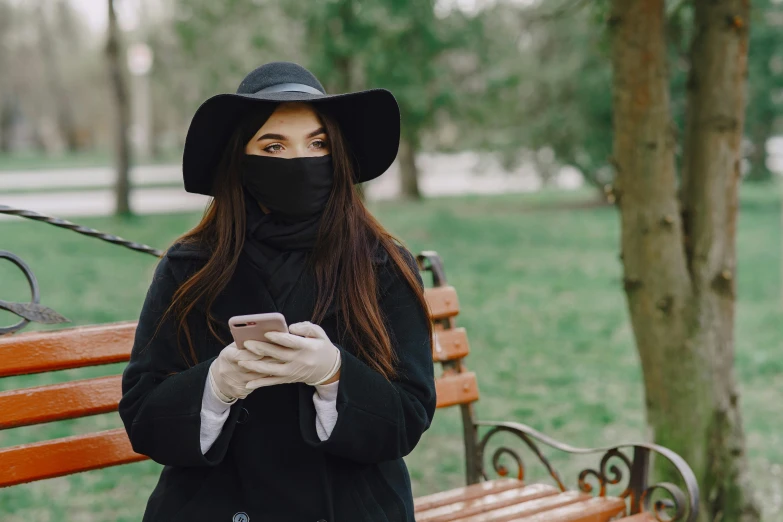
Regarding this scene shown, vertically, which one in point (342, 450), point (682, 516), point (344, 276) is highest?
point (344, 276)

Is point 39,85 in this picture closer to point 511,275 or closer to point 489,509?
point 511,275

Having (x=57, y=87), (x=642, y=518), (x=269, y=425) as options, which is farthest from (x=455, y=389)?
(x=57, y=87)

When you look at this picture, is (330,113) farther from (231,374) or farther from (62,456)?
(62,456)

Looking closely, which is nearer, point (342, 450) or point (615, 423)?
point (342, 450)

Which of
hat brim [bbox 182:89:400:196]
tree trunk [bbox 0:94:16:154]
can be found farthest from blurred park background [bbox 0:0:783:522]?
tree trunk [bbox 0:94:16:154]

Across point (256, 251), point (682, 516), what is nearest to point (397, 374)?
point (256, 251)

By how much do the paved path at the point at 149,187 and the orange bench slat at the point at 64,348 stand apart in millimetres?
13631

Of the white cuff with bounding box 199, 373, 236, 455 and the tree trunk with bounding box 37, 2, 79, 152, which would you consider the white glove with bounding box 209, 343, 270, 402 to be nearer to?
the white cuff with bounding box 199, 373, 236, 455

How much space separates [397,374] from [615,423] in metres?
3.83

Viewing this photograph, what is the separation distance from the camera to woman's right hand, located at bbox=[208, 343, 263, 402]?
197 centimetres

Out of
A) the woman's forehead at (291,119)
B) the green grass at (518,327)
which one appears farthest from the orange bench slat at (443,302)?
the green grass at (518,327)

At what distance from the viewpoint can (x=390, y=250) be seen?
237 centimetres

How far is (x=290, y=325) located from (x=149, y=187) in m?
23.8

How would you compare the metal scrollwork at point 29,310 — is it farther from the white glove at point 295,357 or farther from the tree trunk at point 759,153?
the tree trunk at point 759,153
